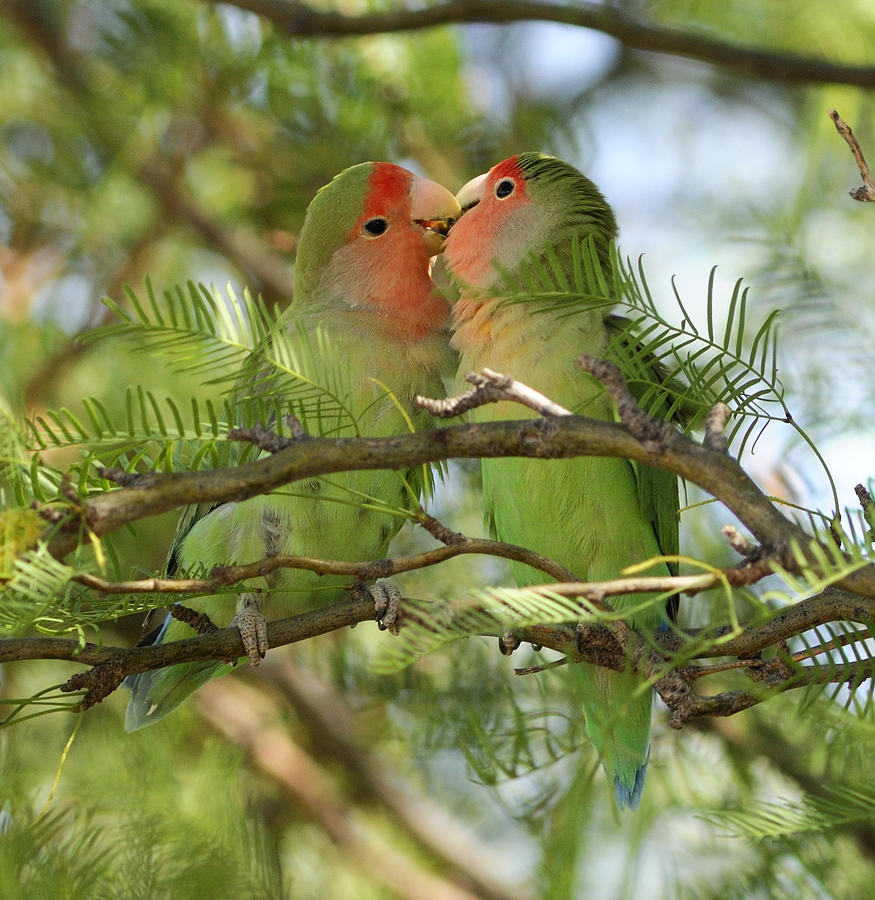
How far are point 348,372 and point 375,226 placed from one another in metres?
0.69

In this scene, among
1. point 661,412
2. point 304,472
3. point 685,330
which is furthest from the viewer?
point 661,412

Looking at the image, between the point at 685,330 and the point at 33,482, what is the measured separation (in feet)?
2.47

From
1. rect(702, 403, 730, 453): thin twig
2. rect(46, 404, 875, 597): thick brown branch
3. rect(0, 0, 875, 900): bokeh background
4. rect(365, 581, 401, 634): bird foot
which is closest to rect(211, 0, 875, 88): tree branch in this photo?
rect(0, 0, 875, 900): bokeh background

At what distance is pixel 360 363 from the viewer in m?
2.22

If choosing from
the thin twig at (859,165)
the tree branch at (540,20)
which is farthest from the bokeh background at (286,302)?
the thin twig at (859,165)

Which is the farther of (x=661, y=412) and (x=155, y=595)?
(x=661, y=412)

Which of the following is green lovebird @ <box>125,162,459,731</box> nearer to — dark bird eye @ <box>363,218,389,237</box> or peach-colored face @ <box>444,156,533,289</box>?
dark bird eye @ <box>363,218,389,237</box>

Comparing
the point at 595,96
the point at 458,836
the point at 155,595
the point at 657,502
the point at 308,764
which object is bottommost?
the point at 458,836

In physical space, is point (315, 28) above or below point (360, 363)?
above

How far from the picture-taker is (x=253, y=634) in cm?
164

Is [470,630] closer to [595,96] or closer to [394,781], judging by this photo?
[394,781]

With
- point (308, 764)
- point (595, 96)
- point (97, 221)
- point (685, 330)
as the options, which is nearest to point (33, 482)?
point (685, 330)

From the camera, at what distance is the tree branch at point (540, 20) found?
249cm

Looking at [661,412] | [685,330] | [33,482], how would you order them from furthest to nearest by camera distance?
[661,412] → [685,330] → [33,482]
